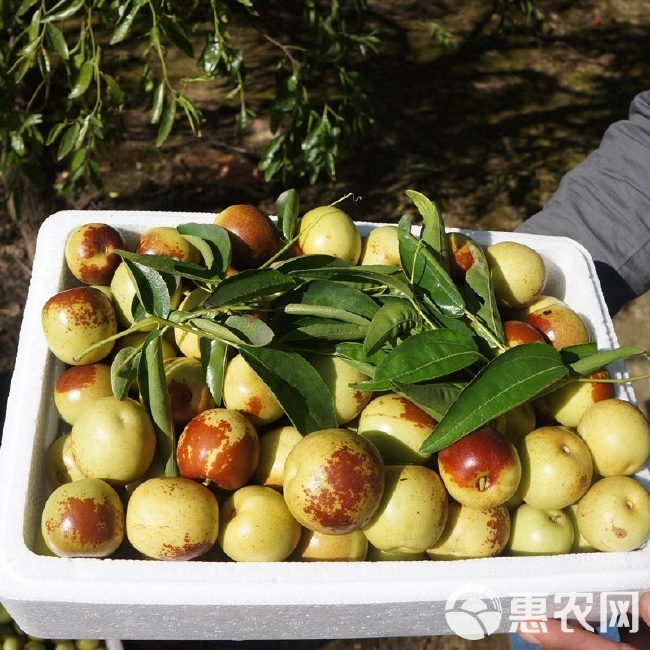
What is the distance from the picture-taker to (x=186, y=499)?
1.59 m

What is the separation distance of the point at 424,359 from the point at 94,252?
36.7 inches

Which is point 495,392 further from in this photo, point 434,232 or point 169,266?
point 169,266

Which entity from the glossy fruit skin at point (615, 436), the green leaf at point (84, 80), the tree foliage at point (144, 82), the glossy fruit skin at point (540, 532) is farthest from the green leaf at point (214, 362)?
the green leaf at point (84, 80)

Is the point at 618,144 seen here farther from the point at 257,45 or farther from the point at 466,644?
the point at 257,45

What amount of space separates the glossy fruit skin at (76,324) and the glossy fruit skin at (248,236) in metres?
0.38

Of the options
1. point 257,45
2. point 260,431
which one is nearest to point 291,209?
point 260,431

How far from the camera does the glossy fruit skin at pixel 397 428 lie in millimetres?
1724

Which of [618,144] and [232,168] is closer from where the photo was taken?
[618,144]

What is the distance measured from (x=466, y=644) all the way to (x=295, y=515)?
208 centimetres

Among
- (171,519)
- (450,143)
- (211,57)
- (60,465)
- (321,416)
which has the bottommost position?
(450,143)

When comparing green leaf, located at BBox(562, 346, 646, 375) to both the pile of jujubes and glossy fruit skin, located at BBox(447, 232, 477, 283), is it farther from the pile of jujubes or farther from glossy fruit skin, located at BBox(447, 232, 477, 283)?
glossy fruit skin, located at BBox(447, 232, 477, 283)

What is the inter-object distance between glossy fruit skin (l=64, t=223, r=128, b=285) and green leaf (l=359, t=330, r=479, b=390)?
79 cm

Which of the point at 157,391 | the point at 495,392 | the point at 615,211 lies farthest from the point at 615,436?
the point at 615,211

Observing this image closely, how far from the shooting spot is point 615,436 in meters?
1.75
